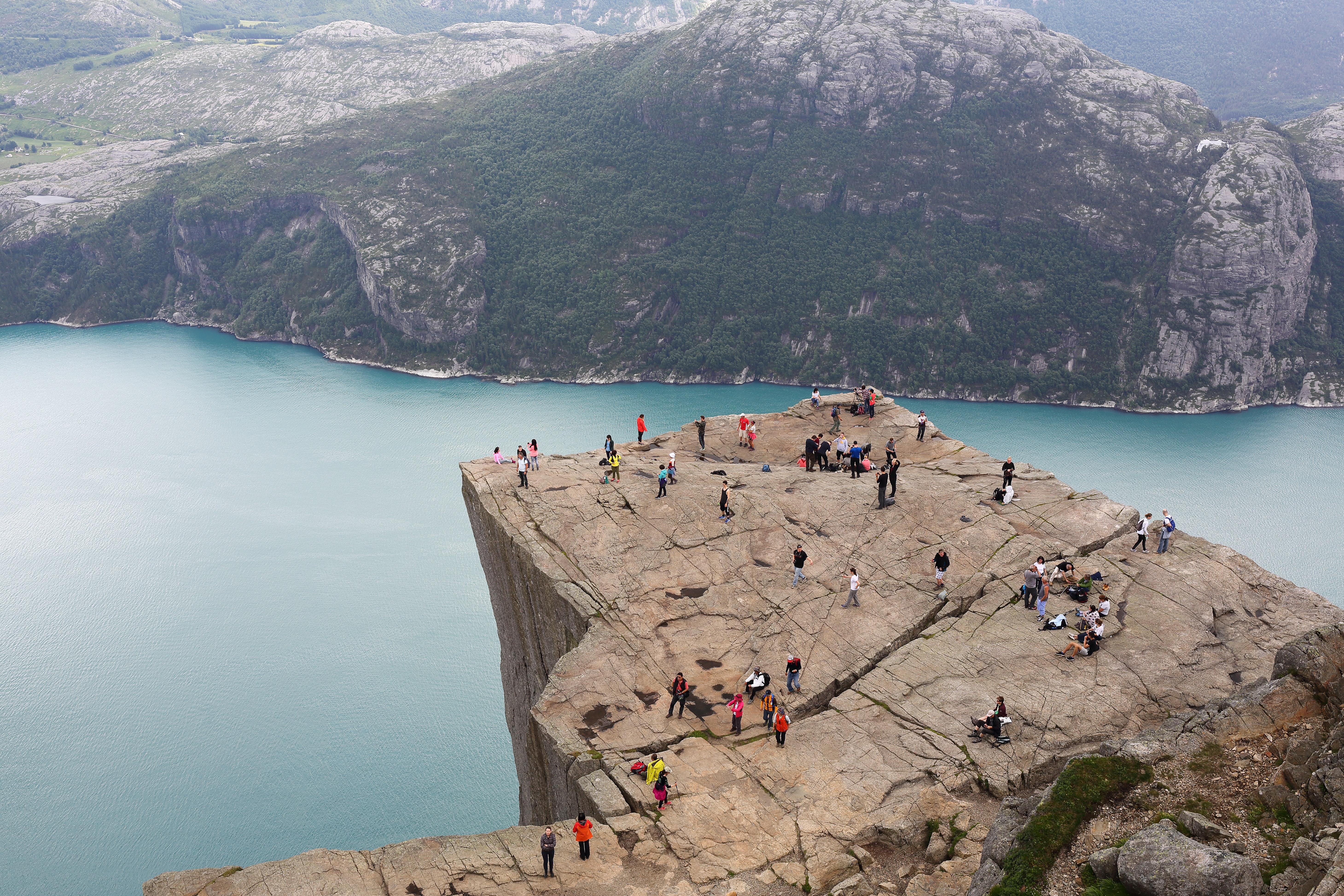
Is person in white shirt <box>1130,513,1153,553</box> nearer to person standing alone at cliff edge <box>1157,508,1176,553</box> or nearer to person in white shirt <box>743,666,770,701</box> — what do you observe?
person standing alone at cliff edge <box>1157,508,1176,553</box>

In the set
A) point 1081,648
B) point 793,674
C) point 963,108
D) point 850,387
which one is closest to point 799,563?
point 793,674

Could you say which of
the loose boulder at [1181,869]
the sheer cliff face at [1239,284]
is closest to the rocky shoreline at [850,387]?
the sheer cliff face at [1239,284]

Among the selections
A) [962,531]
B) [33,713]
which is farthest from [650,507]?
[33,713]

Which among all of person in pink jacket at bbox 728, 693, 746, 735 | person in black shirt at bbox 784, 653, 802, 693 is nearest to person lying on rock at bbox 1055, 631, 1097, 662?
person in black shirt at bbox 784, 653, 802, 693

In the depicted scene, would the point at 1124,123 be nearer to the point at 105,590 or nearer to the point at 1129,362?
the point at 1129,362

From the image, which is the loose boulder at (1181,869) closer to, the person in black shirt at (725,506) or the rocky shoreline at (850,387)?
the person in black shirt at (725,506)

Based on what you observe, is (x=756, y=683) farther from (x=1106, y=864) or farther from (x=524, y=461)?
(x=524, y=461)
